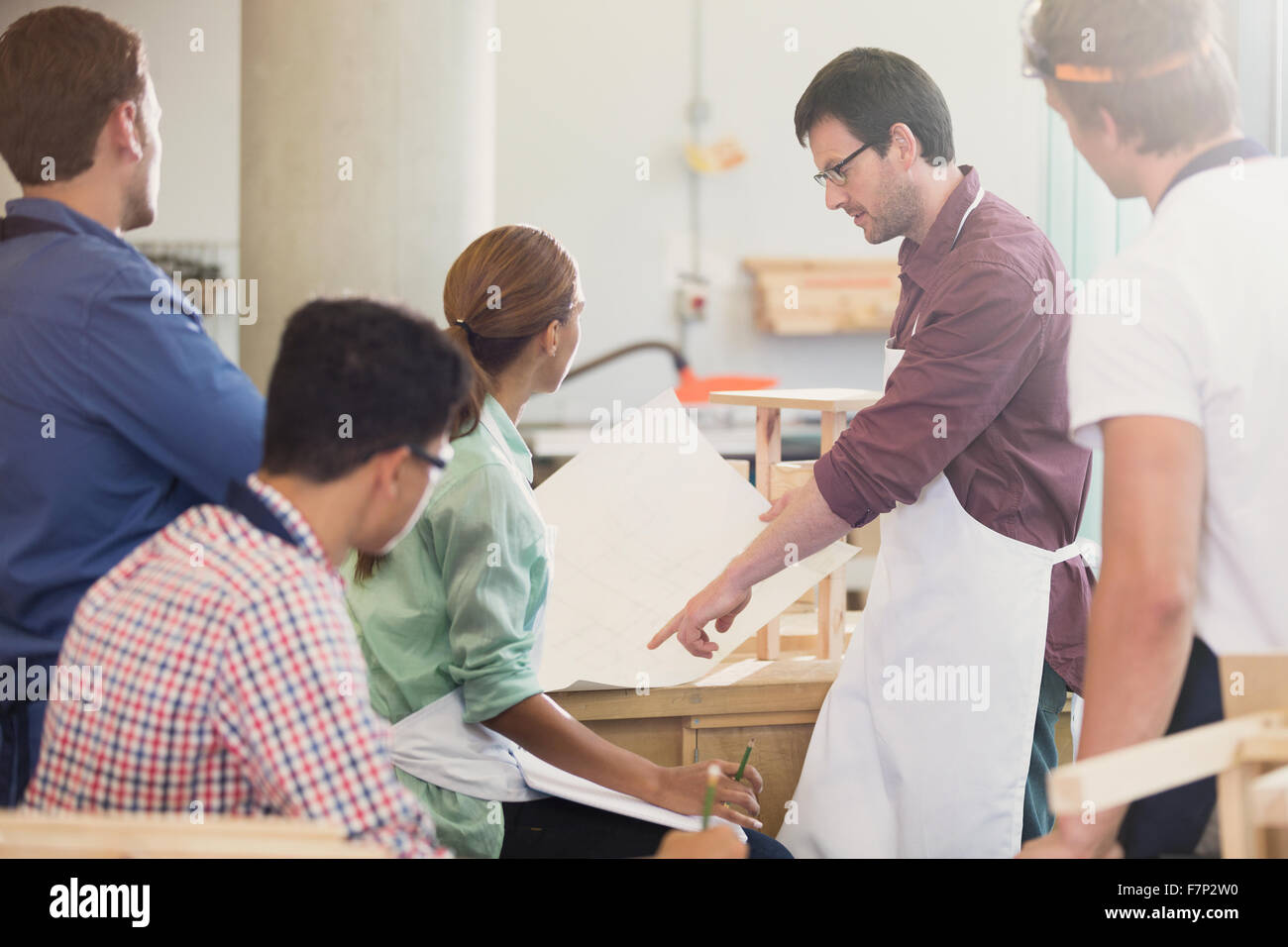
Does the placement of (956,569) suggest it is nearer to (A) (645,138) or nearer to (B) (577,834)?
(B) (577,834)

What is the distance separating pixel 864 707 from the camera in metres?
1.65

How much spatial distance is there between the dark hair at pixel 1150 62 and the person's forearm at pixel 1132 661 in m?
0.39

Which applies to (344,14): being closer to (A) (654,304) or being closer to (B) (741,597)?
(B) (741,597)

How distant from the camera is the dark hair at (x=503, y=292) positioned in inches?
63.7

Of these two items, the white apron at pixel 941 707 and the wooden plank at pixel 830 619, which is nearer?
the white apron at pixel 941 707

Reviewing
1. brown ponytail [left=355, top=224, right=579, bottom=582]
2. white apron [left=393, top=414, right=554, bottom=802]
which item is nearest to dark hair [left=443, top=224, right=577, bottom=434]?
brown ponytail [left=355, top=224, right=579, bottom=582]

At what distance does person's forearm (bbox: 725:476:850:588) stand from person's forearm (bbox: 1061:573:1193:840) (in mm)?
609

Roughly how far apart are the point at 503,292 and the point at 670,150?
13.9 feet

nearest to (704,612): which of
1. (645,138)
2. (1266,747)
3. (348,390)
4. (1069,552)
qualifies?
(1069,552)

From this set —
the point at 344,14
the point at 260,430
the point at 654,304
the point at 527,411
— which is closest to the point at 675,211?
the point at 654,304

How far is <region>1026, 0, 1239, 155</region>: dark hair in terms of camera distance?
100 cm

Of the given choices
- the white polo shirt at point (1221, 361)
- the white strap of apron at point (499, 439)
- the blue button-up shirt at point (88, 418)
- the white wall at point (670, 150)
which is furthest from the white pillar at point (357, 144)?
the white wall at point (670, 150)

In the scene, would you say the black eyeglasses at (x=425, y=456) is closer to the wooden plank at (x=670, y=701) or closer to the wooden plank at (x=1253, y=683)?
the wooden plank at (x=1253, y=683)

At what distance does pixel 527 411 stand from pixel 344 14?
2.88 metres
